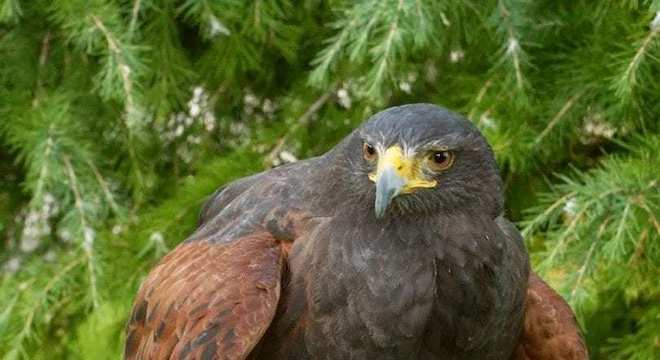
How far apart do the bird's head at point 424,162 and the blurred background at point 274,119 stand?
0.78 meters

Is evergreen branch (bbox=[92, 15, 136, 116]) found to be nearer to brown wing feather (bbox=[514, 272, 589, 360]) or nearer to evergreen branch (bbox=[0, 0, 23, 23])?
evergreen branch (bbox=[0, 0, 23, 23])

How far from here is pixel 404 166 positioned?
2551 mm

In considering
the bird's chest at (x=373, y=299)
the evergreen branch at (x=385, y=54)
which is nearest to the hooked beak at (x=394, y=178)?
the bird's chest at (x=373, y=299)

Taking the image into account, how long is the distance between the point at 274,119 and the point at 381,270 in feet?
5.88

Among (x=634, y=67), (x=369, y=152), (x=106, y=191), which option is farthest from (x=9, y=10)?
(x=634, y=67)

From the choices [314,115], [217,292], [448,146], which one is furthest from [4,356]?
[448,146]

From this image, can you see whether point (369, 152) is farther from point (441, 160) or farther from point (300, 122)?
point (300, 122)

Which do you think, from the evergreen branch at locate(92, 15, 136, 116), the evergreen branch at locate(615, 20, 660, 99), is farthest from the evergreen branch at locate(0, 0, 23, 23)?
the evergreen branch at locate(615, 20, 660, 99)

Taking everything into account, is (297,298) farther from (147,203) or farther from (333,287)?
(147,203)

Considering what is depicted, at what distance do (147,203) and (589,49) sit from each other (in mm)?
1645

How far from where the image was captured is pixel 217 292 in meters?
2.70

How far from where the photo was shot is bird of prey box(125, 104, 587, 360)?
2.62 m

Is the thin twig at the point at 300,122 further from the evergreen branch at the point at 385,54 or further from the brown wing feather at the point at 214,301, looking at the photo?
the brown wing feather at the point at 214,301

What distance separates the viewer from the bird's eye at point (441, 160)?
260cm
